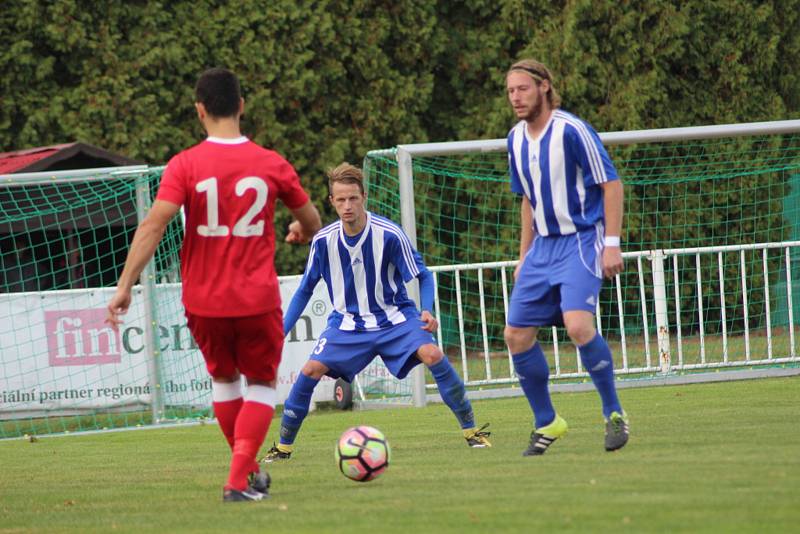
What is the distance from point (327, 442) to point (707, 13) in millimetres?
13947

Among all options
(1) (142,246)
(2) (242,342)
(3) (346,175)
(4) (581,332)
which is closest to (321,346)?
(3) (346,175)

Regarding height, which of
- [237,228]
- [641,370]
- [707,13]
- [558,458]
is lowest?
[641,370]

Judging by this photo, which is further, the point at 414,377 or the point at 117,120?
the point at 117,120

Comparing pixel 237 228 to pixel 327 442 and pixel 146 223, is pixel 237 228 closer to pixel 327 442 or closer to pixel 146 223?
pixel 146 223

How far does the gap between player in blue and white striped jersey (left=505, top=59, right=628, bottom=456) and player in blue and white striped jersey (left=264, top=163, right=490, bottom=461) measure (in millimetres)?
1277

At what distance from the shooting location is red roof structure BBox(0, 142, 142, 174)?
48.9 feet

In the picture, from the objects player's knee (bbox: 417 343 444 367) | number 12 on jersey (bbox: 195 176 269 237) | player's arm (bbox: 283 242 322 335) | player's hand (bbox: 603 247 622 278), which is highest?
number 12 on jersey (bbox: 195 176 269 237)

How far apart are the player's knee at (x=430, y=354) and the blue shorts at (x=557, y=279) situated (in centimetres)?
105

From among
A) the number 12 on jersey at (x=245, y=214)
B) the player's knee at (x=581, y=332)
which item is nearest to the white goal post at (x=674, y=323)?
the player's knee at (x=581, y=332)

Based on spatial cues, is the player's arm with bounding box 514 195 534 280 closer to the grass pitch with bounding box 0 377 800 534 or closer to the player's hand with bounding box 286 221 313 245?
the grass pitch with bounding box 0 377 800 534

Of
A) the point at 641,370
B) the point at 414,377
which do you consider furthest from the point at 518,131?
the point at 641,370

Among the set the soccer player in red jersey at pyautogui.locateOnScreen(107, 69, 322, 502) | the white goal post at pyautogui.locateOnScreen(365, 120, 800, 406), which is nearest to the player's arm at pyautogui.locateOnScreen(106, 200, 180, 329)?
the soccer player in red jersey at pyautogui.locateOnScreen(107, 69, 322, 502)

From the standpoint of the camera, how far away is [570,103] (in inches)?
816

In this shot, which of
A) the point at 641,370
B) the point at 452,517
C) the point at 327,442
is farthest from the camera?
the point at 641,370
